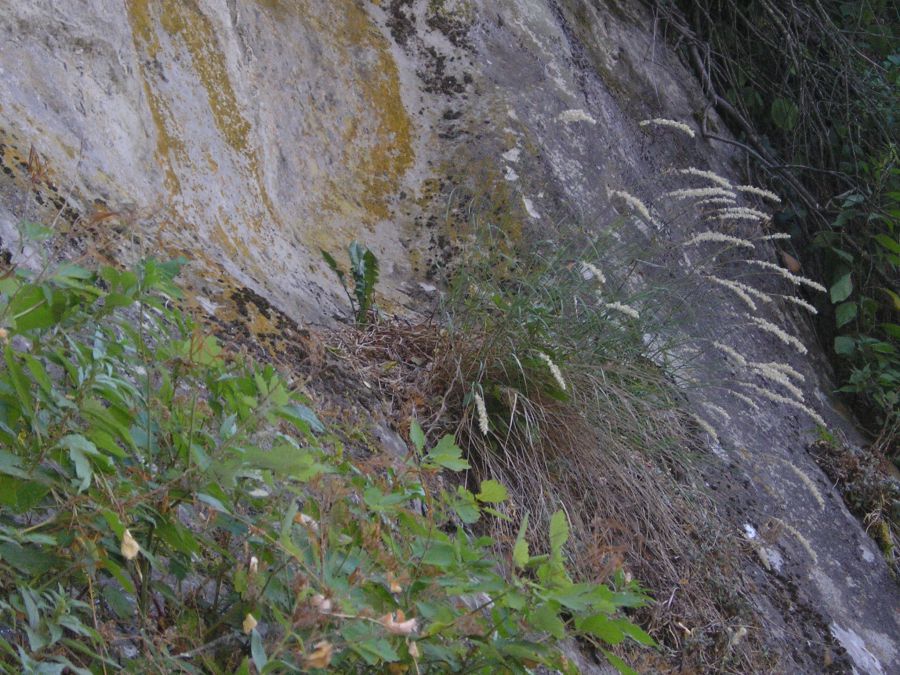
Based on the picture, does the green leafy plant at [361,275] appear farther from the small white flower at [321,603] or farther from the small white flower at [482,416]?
the small white flower at [321,603]

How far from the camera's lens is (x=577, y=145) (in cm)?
417

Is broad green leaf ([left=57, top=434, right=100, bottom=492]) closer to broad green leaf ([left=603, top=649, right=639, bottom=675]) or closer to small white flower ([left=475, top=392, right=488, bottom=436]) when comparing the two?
broad green leaf ([left=603, top=649, right=639, bottom=675])

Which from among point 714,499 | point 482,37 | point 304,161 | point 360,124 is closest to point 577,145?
point 482,37

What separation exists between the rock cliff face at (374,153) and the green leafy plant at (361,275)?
99mm

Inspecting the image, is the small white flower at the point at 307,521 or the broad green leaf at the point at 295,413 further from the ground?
the broad green leaf at the point at 295,413

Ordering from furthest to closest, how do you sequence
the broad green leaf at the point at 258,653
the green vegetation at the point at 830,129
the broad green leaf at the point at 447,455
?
the green vegetation at the point at 830,129, the broad green leaf at the point at 447,455, the broad green leaf at the point at 258,653

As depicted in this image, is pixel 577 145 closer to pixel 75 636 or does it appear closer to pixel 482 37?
pixel 482 37

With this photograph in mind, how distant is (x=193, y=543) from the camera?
4.57 feet

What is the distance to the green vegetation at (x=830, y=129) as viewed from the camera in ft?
15.8

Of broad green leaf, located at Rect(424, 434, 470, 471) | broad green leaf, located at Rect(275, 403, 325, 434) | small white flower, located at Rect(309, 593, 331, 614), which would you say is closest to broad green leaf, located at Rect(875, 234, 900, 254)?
broad green leaf, located at Rect(424, 434, 470, 471)

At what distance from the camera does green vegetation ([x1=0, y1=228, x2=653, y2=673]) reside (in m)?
1.25

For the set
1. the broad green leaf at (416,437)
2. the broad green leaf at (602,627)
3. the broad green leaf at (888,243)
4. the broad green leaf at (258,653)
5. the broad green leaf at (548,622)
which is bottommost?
the broad green leaf at (888,243)

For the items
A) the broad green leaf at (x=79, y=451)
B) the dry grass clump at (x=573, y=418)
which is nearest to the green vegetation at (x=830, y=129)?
the dry grass clump at (x=573, y=418)

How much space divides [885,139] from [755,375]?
1.92m
